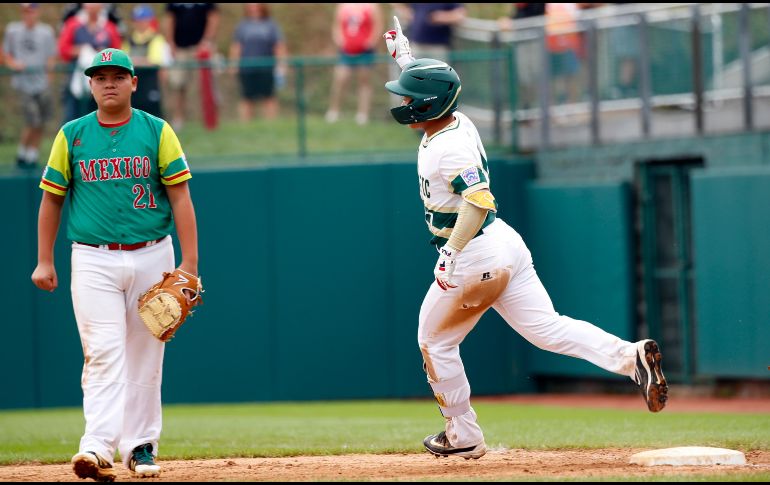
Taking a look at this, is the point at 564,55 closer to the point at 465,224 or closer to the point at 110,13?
the point at 110,13

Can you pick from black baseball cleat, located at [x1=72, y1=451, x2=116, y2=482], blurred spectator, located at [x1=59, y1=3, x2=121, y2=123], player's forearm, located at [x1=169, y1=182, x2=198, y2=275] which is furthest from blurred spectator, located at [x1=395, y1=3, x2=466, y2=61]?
black baseball cleat, located at [x1=72, y1=451, x2=116, y2=482]

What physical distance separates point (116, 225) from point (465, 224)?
189cm

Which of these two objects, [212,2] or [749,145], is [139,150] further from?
[212,2]

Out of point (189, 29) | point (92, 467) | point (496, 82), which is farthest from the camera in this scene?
point (189, 29)

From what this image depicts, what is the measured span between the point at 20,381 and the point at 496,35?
7.15 metres

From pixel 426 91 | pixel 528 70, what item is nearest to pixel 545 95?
pixel 528 70

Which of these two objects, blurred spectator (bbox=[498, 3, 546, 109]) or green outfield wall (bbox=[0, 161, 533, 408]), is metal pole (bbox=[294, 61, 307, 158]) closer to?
green outfield wall (bbox=[0, 161, 533, 408])

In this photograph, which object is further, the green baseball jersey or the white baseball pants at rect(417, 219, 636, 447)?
the white baseball pants at rect(417, 219, 636, 447)

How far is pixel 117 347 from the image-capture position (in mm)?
7008

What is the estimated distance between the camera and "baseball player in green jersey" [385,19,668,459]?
7.13m

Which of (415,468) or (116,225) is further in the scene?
(415,468)

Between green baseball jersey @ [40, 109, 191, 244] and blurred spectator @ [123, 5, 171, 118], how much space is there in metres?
7.88

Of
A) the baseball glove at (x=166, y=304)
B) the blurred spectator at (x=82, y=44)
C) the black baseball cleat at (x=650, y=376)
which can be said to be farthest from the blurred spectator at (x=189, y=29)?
the black baseball cleat at (x=650, y=376)

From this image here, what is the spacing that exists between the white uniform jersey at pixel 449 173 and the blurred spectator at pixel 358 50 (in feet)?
27.5
